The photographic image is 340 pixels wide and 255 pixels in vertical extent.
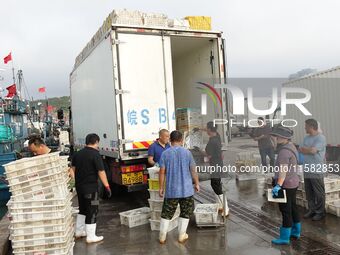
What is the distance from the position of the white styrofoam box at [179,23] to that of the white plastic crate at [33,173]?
399cm

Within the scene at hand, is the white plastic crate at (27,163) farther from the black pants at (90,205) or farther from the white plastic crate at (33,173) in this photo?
the black pants at (90,205)

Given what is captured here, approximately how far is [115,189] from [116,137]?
2.65 metres

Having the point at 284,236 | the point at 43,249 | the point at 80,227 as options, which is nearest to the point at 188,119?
the point at 80,227

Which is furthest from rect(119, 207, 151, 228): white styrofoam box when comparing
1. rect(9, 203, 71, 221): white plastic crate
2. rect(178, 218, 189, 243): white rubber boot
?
rect(9, 203, 71, 221): white plastic crate

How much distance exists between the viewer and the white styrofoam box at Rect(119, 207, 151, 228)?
6.23 m

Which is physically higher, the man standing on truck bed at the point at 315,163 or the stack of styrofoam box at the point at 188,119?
the stack of styrofoam box at the point at 188,119

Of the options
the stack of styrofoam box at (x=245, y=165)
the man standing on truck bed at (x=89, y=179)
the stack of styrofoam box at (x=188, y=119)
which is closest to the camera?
the man standing on truck bed at (x=89, y=179)

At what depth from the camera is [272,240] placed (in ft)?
17.0

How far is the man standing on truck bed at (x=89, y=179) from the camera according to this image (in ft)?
18.1

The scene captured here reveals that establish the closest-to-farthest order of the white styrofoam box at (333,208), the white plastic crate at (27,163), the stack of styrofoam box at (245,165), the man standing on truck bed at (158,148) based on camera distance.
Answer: the white plastic crate at (27,163) < the white styrofoam box at (333,208) < the man standing on truck bed at (158,148) < the stack of styrofoam box at (245,165)

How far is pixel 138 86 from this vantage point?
679 centimetres

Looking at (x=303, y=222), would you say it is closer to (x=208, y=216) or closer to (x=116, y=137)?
(x=208, y=216)

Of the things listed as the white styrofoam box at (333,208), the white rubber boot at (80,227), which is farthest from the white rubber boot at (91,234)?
the white styrofoam box at (333,208)

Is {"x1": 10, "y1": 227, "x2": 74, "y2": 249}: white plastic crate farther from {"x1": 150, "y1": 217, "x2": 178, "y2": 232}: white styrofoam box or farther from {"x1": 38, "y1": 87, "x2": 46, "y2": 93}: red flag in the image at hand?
{"x1": 38, "y1": 87, "x2": 46, "y2": 93}: red flag
